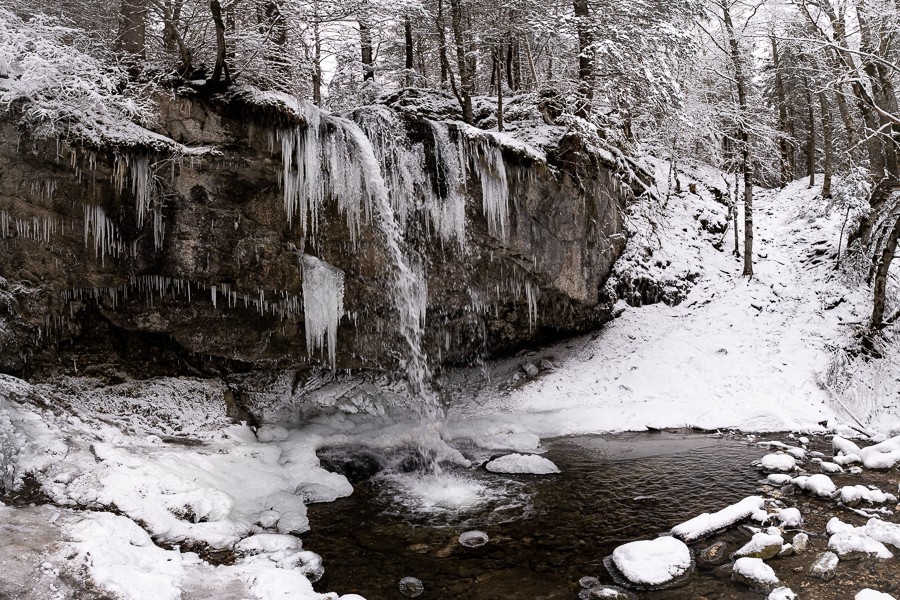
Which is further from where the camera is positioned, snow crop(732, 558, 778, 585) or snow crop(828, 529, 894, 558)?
snow crop(828, 529, 894, 558)

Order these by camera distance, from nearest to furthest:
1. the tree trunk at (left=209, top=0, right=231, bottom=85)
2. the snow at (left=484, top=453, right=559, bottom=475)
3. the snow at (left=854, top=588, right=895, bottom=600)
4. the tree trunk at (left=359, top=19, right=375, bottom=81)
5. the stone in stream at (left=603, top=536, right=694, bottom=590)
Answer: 1. the snow at (left=854, top=588, right=895, bottom=600)
2. the stone in stream at (left=603, top=536, right=694, bottom=590)
3. the tree trunk at (left=209, top=0, right=231, bottom=85)
4. the snow at (left=484, top=453, right=559, bottom=475)
5. the tree trunk at (left=359, top=19, right=375, bottom=81)

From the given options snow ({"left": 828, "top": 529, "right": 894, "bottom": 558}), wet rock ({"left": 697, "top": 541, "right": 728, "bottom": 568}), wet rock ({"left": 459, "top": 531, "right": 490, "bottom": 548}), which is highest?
snow ({"left": 828, "top": 529, "right": 894, "bottom": 558})

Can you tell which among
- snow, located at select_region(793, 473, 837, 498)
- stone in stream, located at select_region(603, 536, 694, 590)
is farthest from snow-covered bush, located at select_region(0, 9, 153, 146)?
snow, located at select_region(793, 473, 837, 498)

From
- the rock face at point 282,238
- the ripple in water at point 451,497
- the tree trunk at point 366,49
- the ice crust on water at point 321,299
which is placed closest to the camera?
the ripple in water at point 451,497

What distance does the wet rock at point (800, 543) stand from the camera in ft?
14.6

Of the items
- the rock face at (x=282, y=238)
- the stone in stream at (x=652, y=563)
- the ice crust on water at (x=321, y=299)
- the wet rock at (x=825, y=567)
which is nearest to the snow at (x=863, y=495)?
the wet rock at (x=825, y=567)

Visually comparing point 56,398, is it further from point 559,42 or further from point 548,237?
point 559,42

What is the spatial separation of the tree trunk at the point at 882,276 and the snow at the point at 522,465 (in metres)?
7.57

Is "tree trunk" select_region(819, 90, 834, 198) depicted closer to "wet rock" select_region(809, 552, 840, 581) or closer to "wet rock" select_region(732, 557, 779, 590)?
"wet rock" select_region(809, 552, 840, 581)

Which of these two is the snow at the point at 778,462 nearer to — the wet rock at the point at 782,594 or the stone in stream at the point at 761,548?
the stone in stream at the point at 761,548

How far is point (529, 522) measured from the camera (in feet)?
17.8

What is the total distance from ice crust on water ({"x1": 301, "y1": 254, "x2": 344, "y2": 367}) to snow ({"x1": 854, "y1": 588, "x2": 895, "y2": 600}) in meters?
7.11

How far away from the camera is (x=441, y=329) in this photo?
1048 cm

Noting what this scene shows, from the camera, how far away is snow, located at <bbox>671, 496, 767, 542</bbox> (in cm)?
484
